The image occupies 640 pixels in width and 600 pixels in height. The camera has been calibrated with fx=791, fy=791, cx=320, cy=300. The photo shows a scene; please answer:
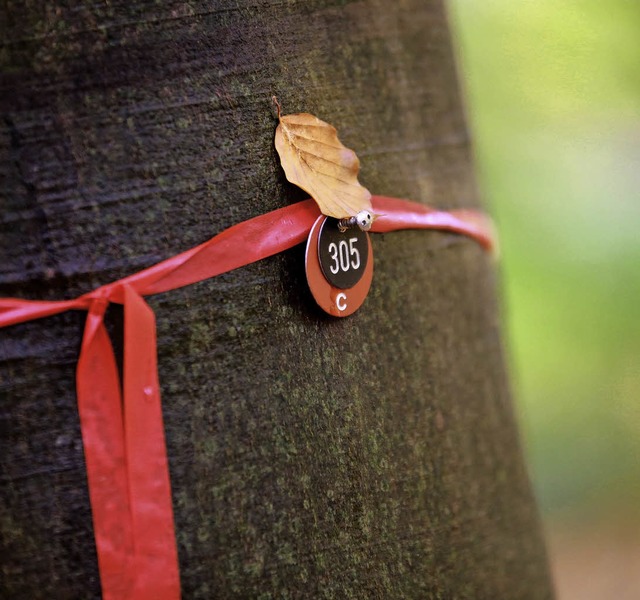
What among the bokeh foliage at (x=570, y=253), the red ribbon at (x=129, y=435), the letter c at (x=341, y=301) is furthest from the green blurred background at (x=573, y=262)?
the red ribbon at (x=129, y=435)

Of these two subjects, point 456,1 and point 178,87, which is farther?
→ point 456,1

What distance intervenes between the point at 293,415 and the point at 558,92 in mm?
3922

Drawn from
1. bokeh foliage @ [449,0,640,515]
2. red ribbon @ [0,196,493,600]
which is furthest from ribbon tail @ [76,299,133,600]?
bokeh foliage @ [449,0,640,515]

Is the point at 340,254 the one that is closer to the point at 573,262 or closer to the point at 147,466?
the point at 147,466

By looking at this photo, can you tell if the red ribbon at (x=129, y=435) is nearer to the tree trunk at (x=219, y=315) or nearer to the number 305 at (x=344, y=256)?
the tree trunk at (x=219, y=315)

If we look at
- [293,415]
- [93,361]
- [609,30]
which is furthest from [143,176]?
[609,30]

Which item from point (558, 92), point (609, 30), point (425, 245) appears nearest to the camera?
point (425, 245)

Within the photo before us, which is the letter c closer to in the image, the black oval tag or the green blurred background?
the black oval tag

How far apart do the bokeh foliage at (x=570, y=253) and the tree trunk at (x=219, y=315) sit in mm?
3536

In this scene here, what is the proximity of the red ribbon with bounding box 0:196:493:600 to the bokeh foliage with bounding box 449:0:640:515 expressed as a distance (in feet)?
12.5

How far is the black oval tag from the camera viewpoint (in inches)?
41.4

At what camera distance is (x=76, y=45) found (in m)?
0.97

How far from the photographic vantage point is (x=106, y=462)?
99cm

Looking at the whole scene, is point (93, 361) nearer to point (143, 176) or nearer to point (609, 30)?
point (143, 176)
